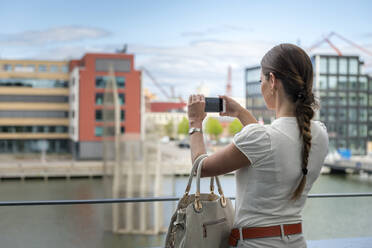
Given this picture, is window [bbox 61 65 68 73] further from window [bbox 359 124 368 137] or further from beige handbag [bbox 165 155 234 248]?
beige handbag [bbox 165 155 234 248]

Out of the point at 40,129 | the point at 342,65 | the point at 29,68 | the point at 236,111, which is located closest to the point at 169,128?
the point at 40,129

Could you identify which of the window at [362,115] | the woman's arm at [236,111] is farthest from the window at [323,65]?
the woman's arm at [236,111]

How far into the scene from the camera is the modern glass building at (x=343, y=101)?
39.9m

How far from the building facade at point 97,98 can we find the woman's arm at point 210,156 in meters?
36.2

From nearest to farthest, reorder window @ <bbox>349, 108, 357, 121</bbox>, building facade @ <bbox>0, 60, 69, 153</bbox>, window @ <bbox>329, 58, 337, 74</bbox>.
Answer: window @ <bbox>329, 58, 337, 74</bbox>, window @ <bbox>349, 108, 357, 121</bbox>, building facade @ <bbox>0, 60, 69, 153</bbox>

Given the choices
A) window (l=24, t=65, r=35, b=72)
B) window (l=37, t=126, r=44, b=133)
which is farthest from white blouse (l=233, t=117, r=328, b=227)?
window (l=24, t=65, r=35, b=72)

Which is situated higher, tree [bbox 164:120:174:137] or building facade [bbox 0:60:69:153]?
building facade [bbox 0:60:69:153]

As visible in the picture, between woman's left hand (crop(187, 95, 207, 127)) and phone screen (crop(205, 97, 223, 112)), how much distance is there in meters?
0.04

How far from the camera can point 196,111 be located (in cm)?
109

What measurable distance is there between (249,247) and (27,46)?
99.4 m

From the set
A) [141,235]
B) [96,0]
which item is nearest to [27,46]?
[96,0]

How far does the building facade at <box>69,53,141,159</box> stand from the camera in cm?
3706

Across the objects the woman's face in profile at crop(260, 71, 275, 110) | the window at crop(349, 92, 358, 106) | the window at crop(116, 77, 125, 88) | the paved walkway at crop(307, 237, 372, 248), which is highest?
the window at crop(116, 77, 125, 88)

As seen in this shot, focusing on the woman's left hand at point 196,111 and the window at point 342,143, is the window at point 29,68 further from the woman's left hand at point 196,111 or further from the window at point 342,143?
the woman's left hand at point 196,111
